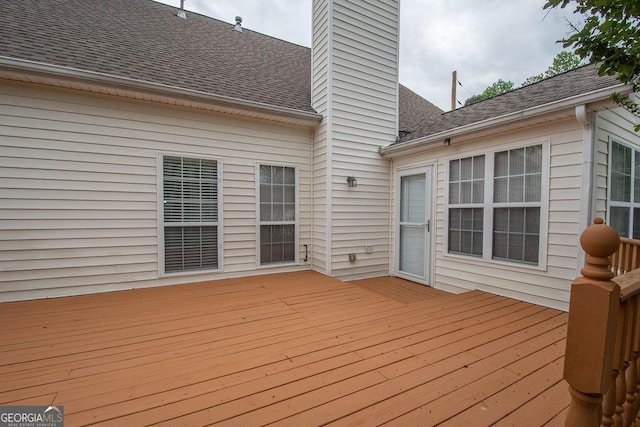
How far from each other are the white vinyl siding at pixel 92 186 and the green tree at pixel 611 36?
13.7ft

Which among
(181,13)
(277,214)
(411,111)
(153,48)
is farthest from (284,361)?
(181,13)

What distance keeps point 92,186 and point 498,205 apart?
18.0 ft

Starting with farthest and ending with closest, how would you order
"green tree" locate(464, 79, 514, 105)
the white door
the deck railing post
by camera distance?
"green tree" locate(464, 79, 514, 105)
the white door
the deck railing post

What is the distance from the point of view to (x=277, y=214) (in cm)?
496

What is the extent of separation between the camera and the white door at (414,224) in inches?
187

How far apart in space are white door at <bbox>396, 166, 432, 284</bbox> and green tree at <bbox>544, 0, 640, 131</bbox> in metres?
2.56

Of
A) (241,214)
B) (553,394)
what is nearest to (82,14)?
(241,214)

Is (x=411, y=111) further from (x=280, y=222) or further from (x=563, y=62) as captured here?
(x=563, y=62)

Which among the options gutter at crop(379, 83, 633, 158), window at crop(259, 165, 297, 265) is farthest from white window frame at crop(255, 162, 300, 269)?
gutter at crop(379, 83, 633, 158)

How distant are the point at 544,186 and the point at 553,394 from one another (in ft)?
8.08

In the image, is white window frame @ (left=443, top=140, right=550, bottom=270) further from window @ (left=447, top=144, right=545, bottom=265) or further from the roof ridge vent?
the roof ridge vent

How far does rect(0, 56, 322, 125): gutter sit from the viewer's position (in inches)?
124

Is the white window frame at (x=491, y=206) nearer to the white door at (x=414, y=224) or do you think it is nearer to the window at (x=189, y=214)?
the white door at (x=414, y=224)

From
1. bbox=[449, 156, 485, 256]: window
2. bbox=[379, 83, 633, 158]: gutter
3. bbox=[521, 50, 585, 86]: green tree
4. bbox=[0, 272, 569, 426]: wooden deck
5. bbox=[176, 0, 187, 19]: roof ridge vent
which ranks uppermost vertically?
bbox=[521, 50, 585, 86]: green tree
